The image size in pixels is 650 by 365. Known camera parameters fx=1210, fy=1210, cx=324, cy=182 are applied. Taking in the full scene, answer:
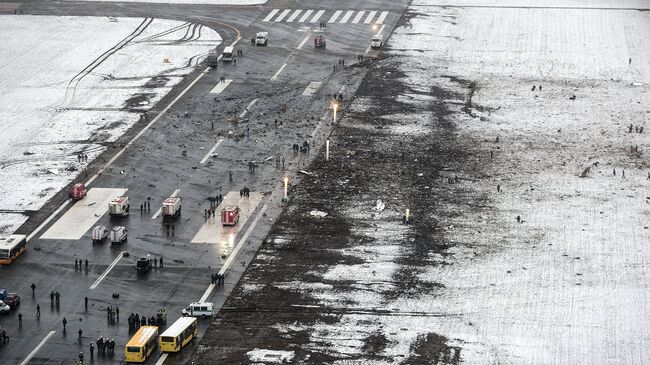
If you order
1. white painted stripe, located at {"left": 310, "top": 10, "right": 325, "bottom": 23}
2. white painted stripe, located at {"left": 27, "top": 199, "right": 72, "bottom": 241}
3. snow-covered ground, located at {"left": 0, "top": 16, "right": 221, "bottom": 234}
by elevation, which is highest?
white painted stripe, located at {"left": 27, "top": 199, "right": 72, "bottom": 241}

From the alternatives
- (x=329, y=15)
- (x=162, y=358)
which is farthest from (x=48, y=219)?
(x=329, y=15)

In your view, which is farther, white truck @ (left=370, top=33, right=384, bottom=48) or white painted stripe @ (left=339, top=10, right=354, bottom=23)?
white painted stripe @ (left=339, top=10, right=354, bottom=23)

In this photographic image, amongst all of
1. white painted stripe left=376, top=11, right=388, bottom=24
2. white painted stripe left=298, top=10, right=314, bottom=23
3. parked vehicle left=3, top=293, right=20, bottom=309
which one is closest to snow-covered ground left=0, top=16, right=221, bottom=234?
white painted stripe left=298, top=10, right=314, bottom=23

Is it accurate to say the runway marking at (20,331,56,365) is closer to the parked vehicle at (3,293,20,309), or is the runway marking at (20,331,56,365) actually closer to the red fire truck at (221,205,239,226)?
the parked vehicle at (3,293,20,309)

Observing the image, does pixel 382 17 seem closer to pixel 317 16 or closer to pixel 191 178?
pixel 317 16

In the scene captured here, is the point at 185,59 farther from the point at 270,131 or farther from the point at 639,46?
the point at 639,46

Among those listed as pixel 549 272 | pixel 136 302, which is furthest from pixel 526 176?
pixel 136 302

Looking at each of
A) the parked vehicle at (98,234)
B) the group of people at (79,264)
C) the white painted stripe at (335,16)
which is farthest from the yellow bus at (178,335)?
the white painted stripe at (335,16)
